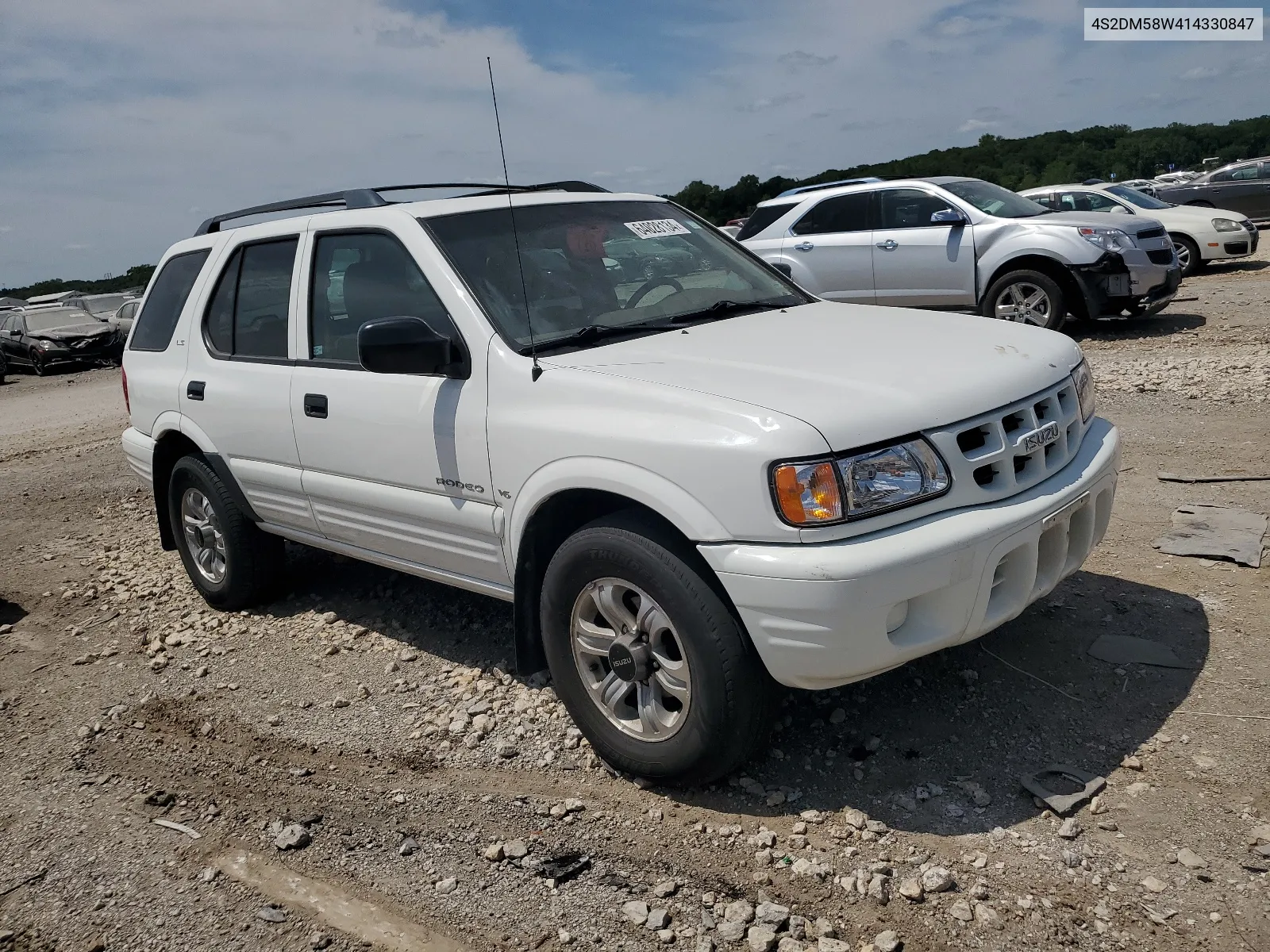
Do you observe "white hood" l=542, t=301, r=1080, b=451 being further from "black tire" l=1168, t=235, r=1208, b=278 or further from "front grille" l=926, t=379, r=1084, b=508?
"black tire" l=1168, t=235, r=1208, b=278

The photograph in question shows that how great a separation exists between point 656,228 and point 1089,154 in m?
69.3

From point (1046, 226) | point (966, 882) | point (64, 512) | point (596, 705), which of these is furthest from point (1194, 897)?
point (1046, 226)

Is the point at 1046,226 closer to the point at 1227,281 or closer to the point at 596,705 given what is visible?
the point at 1227,281

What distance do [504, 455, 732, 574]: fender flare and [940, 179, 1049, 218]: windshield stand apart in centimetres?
889

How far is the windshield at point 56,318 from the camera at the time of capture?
23.2 meters

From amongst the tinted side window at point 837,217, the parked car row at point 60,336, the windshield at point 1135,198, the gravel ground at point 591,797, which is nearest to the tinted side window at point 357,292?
the gravel ground at point 591,797

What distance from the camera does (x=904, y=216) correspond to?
456 inches

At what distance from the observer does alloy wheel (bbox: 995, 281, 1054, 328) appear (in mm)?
10586

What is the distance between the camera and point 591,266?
411 cm

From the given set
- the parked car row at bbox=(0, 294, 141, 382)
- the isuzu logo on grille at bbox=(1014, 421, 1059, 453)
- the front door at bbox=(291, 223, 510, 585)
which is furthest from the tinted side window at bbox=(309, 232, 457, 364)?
the parked car row at bbox=(0, 294, 141, 382)

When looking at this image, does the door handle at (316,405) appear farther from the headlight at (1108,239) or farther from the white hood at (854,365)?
the headlight at (1108,239)

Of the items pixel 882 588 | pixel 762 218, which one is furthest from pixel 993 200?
Result: pixel 882 588

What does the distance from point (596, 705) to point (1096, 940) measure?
1.57 m

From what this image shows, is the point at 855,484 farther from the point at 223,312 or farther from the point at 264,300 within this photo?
the point at 223,312
